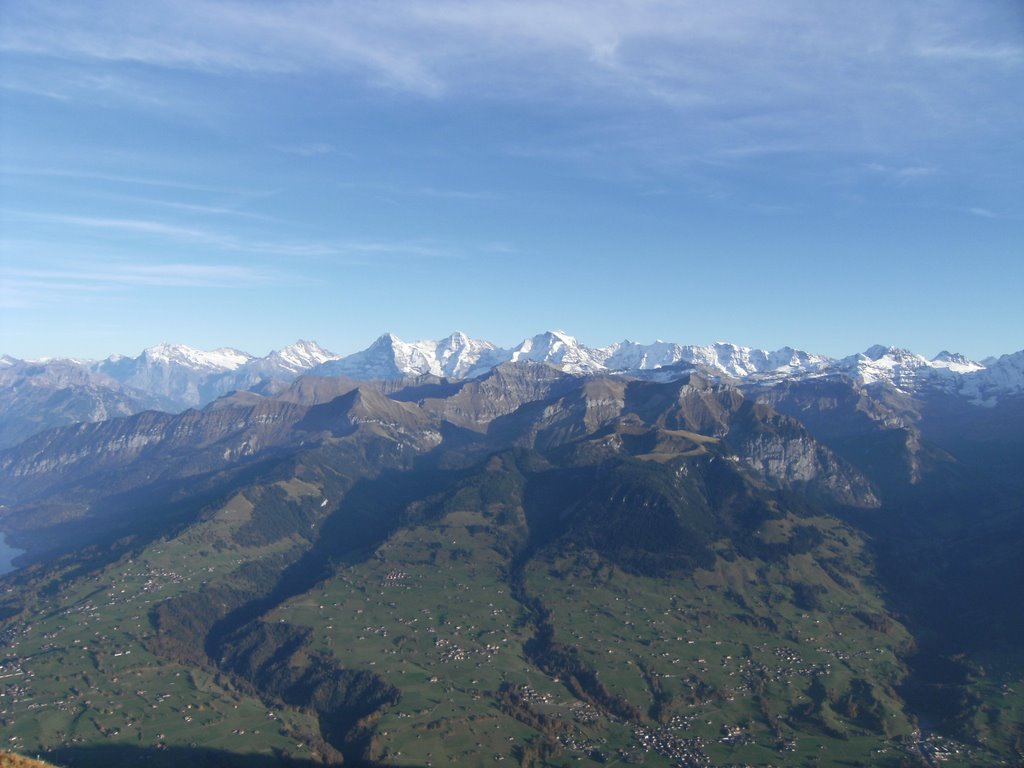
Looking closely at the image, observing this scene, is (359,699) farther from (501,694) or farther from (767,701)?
(767,701)

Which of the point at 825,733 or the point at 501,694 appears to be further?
the point at 501,694

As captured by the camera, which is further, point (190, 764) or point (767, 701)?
point (767, 701)

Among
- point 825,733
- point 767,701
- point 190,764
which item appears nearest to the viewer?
point 190,764

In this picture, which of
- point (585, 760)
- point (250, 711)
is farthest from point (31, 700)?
point (585, 760)

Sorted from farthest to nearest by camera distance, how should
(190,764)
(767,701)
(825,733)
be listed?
(767,701), (825,733), (190,764)

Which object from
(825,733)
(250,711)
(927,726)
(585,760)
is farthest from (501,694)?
(927,726)

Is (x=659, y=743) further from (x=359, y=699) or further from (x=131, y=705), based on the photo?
(x=131, y=705)

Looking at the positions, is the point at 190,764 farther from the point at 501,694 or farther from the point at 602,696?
the point at 602,696

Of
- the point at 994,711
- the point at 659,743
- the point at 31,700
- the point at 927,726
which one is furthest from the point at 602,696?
the point at 31,700
